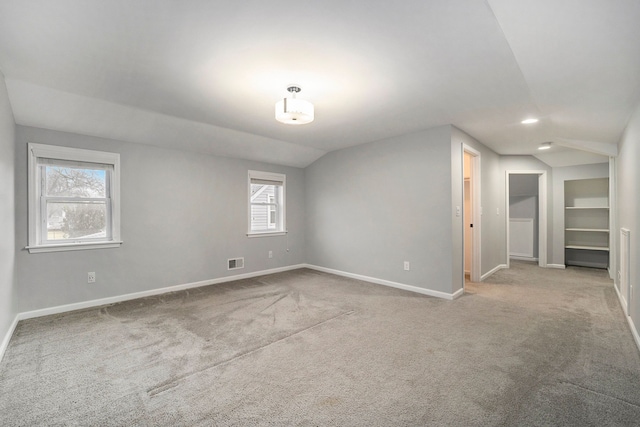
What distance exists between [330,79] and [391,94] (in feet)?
2.31

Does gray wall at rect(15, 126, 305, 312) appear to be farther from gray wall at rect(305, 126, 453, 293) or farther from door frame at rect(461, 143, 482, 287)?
door frame at rect(461, 143, 482, 287)

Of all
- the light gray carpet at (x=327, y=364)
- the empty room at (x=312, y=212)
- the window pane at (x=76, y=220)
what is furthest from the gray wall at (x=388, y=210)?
the window pane at (x=76, y=220)

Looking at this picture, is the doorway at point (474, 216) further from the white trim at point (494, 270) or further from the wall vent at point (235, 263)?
the wall vent at point (235, 263)

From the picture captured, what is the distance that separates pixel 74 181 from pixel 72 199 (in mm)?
232

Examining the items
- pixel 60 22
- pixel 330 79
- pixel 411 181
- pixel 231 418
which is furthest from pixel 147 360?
pixel 411 181

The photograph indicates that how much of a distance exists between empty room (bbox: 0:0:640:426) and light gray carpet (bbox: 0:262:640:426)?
2cm

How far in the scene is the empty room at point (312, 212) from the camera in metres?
1.79

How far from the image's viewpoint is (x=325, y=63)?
2.31 metres

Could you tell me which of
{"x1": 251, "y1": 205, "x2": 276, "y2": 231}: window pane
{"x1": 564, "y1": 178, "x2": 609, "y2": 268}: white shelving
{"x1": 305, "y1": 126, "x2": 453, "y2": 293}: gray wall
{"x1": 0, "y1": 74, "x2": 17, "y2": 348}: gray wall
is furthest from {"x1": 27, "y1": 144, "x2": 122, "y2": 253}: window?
{"x1": 564, "y1": 178, "x2": 609, "y2": 268}: white shelving

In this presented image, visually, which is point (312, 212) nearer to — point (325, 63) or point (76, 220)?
point (76, 220)

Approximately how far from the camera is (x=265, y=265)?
560 centimetres

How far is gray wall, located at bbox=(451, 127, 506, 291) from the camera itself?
408 cm

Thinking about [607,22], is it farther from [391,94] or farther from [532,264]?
[532,264]

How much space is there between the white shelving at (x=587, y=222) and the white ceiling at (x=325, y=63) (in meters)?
2.72
